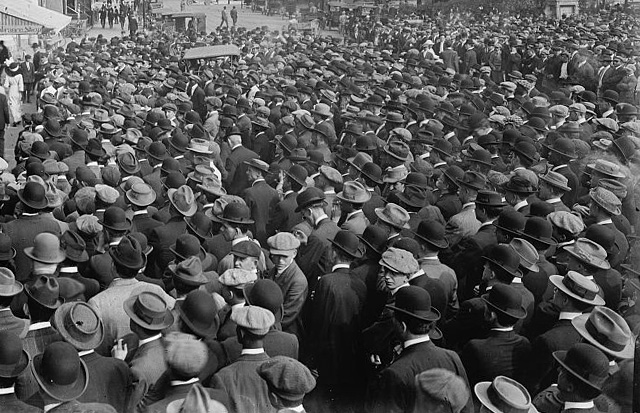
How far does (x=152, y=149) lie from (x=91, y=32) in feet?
107

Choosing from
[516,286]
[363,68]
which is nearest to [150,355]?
[516,286]

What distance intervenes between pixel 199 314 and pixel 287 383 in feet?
2.75

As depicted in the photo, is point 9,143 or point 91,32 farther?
point 91,32

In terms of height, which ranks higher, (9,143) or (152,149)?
(152,149)

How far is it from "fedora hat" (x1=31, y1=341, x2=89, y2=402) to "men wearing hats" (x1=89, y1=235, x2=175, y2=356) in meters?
1.02

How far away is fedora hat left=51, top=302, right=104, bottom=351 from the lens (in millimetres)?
4195

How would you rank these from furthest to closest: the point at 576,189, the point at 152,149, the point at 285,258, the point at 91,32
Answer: the point at 91,32, the point at 152,149, the point at 576,189, the point at 285,258

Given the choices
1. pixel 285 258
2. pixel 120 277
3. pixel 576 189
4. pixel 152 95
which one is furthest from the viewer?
pixel 152 95

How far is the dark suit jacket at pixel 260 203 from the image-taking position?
8062 millimetres

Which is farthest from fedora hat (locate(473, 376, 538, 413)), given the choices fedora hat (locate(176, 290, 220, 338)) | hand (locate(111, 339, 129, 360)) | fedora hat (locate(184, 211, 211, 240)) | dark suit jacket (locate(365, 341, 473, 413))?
fedora hat (locate(184, 211, 211, 240))

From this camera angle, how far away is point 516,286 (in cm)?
532

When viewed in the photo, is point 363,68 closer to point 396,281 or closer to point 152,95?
point 152,95

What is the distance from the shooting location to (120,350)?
15.5ft

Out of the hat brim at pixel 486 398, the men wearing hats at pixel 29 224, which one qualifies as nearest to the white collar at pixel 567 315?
the hat brim at pixel 486 398
